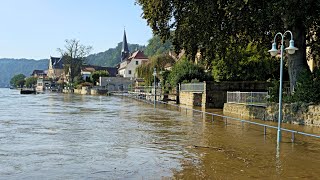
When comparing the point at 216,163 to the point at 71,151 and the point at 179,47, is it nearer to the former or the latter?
the point at 71,151

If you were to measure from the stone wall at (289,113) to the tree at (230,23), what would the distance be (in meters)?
2.11

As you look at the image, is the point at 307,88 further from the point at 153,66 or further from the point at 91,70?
the point at 91,70

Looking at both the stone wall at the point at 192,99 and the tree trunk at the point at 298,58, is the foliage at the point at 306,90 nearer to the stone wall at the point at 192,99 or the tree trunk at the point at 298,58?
the tree trunk at the point at 298,58

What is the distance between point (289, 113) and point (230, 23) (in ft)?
21.3

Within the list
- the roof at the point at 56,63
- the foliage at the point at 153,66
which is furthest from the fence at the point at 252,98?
the roof at the point at 56,63

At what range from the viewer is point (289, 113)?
23062 mm

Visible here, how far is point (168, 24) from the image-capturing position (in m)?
26.8

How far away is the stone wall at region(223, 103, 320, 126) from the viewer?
69.5 feet

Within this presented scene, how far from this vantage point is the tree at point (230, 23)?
20.8 meters

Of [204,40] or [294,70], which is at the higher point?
[204,40]

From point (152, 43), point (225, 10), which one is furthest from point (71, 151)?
point (152, 43)

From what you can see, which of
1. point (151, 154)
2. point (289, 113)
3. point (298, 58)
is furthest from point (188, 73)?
point (151, 154)

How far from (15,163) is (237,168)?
5894 mm

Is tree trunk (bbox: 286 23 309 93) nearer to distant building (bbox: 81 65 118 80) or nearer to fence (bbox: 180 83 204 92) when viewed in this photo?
fence (bbox: 180 83 204 92)
